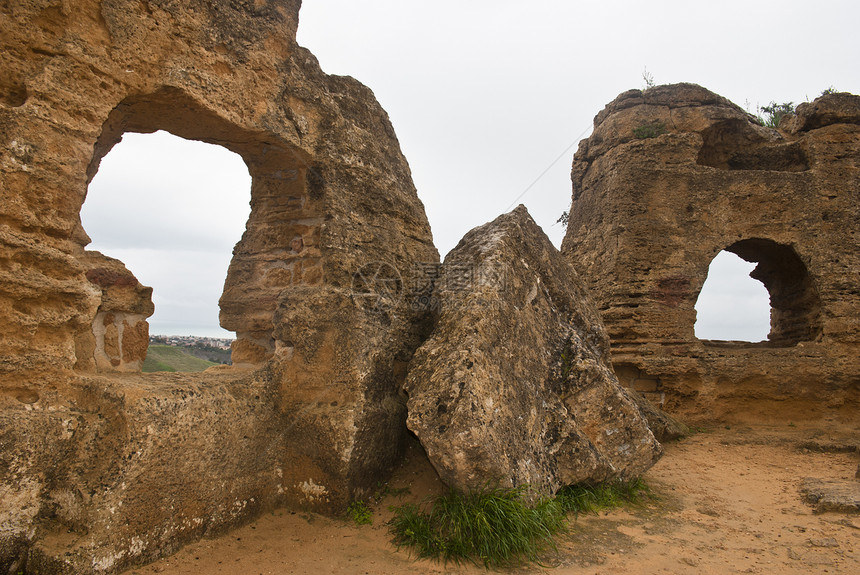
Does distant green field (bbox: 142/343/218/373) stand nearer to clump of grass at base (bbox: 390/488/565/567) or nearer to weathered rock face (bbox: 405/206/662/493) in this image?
weathered rock face (bbox: 405/206/662/493)

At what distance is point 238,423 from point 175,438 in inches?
17.8

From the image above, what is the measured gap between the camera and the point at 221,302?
4582 mm

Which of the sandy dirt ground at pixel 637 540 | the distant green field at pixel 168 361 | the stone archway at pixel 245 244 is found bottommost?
the sandy dirt ground at pixel 637 540

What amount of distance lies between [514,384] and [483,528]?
3.21 ft

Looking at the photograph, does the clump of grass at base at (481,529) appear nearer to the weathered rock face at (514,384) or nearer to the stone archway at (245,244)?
the weathered rock face at (514,384)

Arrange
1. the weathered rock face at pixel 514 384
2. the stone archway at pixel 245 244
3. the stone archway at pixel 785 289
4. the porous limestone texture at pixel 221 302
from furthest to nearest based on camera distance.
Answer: the stone archway at pixel 785 289 → the stone archway at pixel 245 244 → the weathered rock face at pixel 514 384 → the porous limestone texture at pixel 221 302

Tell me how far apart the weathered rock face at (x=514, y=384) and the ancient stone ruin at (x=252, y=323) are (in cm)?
2

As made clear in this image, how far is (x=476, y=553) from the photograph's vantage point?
10.0 feet

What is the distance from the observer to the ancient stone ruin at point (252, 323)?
2.66m

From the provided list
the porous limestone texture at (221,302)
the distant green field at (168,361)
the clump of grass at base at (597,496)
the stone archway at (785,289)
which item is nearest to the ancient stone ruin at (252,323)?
the porous limestone texture at (221,302)

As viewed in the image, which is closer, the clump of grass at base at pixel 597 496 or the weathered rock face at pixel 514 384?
the weathered rock face at pixel 514 384

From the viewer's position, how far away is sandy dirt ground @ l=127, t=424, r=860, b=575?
2.93m

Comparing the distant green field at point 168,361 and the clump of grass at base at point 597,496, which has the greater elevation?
the distant green field at point 168,361

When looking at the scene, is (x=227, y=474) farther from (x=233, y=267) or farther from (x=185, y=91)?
(x=185, y=91)
